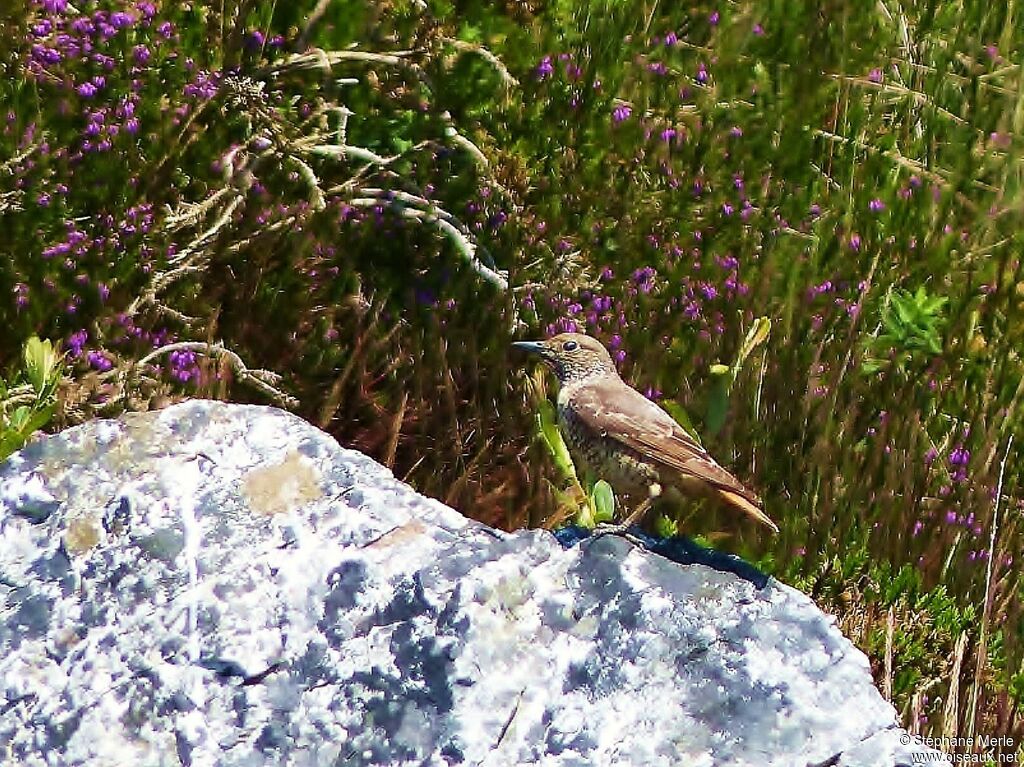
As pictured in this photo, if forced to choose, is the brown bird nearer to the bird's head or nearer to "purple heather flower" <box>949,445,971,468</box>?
the bird's head

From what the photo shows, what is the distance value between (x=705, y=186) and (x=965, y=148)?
2.58ft

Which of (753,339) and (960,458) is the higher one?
(753,339)

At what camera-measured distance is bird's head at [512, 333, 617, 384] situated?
3.60 m

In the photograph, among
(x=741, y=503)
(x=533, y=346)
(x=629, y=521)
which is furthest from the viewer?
(x=533, y=346)

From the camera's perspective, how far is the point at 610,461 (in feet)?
10.9

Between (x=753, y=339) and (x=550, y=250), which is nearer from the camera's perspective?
(x=753, y=339)

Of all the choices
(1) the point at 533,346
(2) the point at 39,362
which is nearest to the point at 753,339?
(1) the point at 533,346

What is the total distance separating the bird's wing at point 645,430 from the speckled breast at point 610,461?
17 millimetres

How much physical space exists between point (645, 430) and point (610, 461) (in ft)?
0.36

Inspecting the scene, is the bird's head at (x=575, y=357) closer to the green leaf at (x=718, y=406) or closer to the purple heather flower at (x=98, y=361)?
the green leaf at (x=718, y=406)

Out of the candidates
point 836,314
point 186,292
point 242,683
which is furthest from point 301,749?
point 836,314
